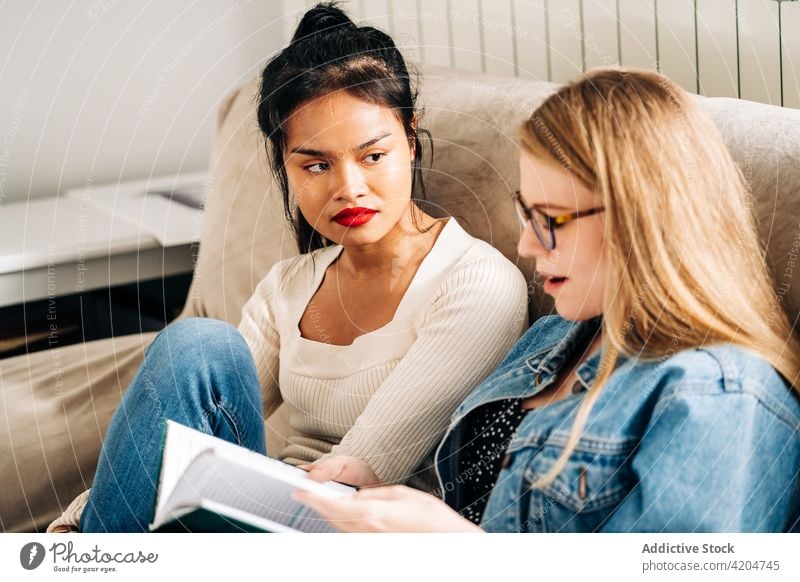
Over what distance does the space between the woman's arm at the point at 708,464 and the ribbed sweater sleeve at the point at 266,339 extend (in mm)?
329

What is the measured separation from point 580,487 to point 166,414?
0.33 meters

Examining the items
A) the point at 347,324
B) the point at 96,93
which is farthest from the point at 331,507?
the point at 96,93

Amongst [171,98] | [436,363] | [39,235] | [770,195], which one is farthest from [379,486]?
[171,98]

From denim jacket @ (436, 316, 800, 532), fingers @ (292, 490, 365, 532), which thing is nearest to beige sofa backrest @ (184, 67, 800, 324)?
denim jacket @ (436, 316, 800, 532)

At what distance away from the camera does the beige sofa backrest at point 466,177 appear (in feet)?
2.23

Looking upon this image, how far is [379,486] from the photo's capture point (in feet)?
2.44

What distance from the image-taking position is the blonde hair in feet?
2.09

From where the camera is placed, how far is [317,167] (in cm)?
76

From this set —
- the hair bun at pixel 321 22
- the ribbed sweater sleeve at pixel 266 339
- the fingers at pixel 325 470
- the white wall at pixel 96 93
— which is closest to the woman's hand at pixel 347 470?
the fingers at pixel 325 470

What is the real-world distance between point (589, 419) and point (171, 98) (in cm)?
95

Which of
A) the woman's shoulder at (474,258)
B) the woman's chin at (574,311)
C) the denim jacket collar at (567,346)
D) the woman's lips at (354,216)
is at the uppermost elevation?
the woman's lips at (354,216)

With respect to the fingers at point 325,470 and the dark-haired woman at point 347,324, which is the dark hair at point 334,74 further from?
the fingers at point 325,470

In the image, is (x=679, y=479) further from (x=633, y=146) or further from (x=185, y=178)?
(x=185, y=178)

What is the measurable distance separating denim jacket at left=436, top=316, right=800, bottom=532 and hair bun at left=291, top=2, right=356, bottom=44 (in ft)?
1.04
